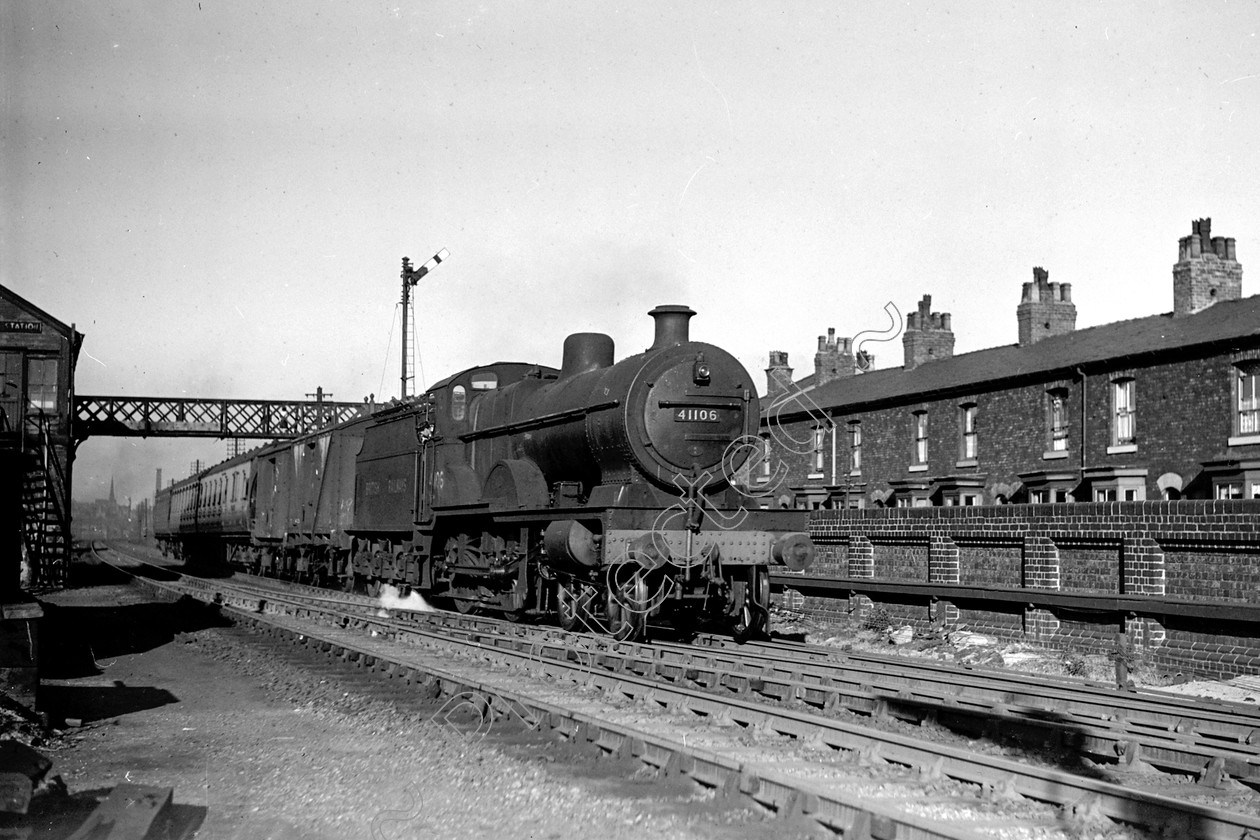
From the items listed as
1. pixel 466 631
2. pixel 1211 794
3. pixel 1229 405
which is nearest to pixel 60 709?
pixel 466 631

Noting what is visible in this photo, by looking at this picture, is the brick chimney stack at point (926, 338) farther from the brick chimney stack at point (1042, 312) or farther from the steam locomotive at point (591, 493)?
the steam locomotive at point (591, 493)

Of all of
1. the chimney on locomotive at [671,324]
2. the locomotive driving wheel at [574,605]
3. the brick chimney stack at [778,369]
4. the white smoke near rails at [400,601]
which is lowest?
the white smoke near rails at [400,601]

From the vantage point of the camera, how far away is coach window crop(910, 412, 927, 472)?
26.9 meters

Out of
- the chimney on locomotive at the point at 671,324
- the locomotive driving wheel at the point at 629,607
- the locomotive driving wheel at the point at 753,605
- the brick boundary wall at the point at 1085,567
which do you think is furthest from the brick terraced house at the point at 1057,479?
the locomotive driving wheel at the point at 629,607

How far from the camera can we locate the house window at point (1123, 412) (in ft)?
71.4

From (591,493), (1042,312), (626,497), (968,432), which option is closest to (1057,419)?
(968,432)

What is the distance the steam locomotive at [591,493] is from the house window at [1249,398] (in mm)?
10832

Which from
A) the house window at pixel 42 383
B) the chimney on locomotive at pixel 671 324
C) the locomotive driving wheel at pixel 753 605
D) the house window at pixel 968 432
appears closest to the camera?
the locomotive driving wheel at pixel 753 605

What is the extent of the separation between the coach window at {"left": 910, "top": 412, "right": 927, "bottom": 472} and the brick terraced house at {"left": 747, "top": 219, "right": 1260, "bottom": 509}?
1.3 inches

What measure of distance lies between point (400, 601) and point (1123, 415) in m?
14.0

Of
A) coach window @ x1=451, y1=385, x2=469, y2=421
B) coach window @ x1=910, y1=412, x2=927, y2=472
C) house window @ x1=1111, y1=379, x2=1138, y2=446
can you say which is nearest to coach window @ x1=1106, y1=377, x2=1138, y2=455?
house window @ x1=1111, y1=379, x2=1138, y2=446

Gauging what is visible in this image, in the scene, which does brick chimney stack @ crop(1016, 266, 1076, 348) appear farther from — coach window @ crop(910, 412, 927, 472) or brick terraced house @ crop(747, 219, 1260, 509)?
coach window @ crop(910, 412, 927, 472)

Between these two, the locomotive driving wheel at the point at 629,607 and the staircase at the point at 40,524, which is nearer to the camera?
the locomotive driving wheel at the point at 629,607

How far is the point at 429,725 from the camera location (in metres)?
8.40
